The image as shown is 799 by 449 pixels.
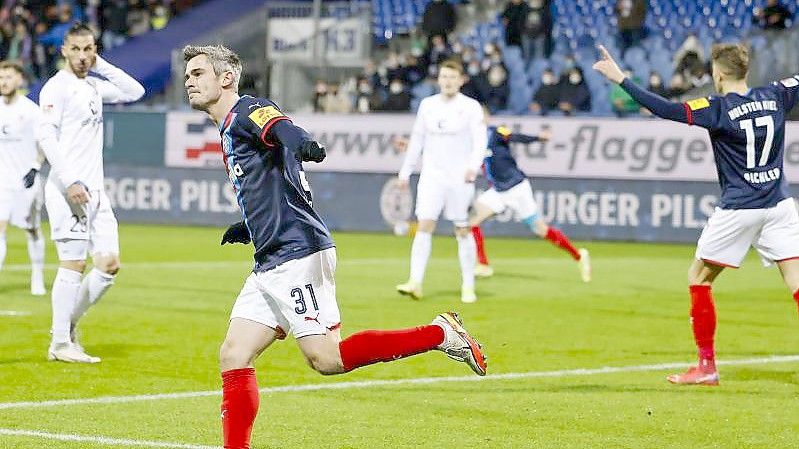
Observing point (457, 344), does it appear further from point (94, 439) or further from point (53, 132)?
point (53, 132)

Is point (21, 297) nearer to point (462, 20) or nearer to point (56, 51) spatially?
point (462, 20)

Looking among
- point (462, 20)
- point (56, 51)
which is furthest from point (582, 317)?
point (56, 51)

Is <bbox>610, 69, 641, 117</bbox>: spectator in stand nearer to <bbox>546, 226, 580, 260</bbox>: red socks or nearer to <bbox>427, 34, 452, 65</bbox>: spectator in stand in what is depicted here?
<bbox>427, 34, 452, 65</bbox>: spectator in stand

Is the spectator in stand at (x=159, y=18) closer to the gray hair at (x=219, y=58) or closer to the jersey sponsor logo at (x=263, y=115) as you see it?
the gray hair at (x=219, y=58)

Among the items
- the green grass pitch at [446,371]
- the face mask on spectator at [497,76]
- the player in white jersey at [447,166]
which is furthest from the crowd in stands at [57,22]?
the player in white jersey at [447,166]

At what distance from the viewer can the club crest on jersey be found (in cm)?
598

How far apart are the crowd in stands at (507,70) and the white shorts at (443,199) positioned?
10.2 meters

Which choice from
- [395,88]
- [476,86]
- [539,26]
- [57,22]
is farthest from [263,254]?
[57,22]

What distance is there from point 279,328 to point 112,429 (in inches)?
56.2

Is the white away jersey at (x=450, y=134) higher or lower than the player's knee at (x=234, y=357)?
higher

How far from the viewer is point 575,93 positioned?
25000 millimetres

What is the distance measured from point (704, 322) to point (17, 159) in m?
8.05

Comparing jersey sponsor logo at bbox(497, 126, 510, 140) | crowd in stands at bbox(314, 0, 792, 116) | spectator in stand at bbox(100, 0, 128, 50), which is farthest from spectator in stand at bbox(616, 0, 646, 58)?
spectator in stand at bbox(100, 0, 128, 50)

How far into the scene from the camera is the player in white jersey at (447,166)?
47.0 feet
